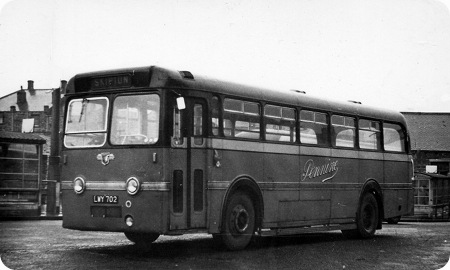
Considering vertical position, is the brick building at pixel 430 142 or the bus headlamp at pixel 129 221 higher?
the brick building at pixel 430 142

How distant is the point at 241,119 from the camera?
41.6ft

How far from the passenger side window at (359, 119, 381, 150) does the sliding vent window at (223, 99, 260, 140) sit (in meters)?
4.31

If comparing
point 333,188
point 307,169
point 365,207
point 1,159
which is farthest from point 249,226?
point 1,159

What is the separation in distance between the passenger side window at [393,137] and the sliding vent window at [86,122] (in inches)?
334

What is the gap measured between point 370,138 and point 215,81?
6.14 meters

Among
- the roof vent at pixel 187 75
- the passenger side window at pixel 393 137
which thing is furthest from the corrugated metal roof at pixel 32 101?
the roof vent at pixel 187 75

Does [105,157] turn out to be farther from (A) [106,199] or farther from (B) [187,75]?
(B) [187,75]

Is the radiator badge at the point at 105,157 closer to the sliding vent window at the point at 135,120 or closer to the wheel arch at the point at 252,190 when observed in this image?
the sliding vent window at the point at 135,120

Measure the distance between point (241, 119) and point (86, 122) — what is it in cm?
279

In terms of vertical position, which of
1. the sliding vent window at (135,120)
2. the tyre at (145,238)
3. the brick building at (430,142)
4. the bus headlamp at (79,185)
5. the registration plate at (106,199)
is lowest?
the tyre at (145,238)

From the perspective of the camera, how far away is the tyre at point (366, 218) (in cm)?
1644

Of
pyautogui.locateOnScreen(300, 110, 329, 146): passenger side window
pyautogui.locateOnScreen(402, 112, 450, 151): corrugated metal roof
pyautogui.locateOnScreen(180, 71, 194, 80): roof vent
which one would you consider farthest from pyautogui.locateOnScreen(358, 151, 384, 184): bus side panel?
pyautogui.locateOnScreen(402, 112, 450, 151): corrugated metal roof

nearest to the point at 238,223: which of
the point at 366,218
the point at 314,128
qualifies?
the point at 314,128

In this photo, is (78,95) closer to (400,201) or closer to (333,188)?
(333,188)
